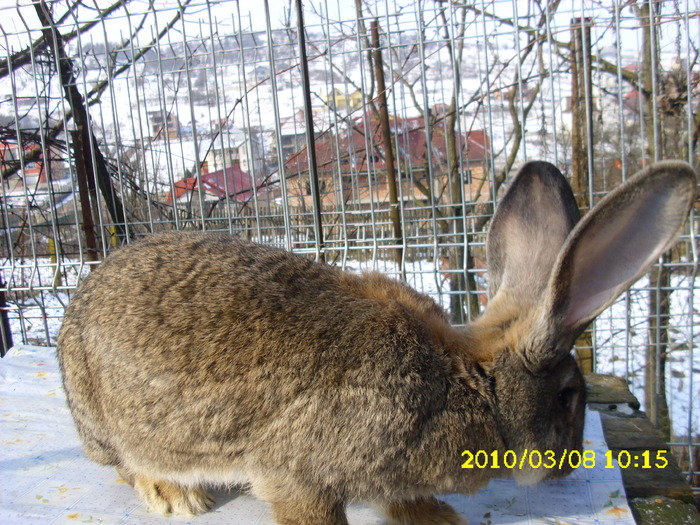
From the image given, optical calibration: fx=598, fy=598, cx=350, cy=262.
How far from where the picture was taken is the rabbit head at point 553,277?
1.42 metres

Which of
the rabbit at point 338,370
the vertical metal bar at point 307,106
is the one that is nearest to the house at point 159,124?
the vertical metal bar at point 307,106

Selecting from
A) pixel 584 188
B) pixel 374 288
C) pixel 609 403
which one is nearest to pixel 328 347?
pixel 374 288

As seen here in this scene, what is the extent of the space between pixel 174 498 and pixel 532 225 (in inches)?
61.9

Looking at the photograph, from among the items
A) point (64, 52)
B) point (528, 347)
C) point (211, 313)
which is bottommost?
point (528, 347)

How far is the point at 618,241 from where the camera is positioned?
4.94 feet

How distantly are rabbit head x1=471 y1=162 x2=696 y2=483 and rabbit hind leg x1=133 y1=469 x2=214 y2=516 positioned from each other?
3.61 ft

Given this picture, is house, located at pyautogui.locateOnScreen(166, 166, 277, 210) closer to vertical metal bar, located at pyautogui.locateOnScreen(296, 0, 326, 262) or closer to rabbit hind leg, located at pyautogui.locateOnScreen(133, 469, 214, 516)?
vertical metal bar, located at pyautogui.locateOnScreen(296, 0, 326, 262)

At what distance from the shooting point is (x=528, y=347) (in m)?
1.76

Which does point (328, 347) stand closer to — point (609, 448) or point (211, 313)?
point (211, 313)

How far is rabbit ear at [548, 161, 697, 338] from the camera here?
1.37 meters

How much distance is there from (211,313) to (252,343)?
0.59ft

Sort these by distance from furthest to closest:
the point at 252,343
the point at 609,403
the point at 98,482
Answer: the point at 609,403 → the point at 98,482 → the point at 252,343
